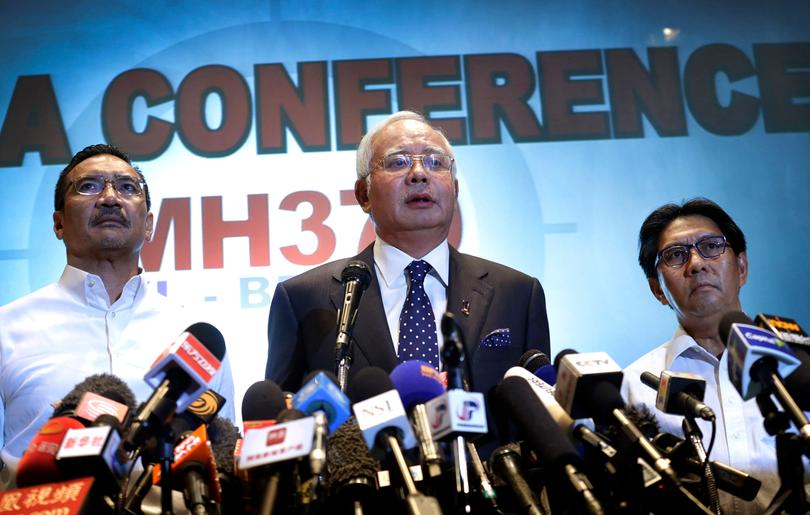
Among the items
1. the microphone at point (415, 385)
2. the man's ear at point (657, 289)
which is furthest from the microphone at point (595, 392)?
the man's ear at point (657, 289)

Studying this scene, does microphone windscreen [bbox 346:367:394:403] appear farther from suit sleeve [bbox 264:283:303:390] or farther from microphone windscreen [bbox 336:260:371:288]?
suit sleeve [bbox 264:283:303:390]

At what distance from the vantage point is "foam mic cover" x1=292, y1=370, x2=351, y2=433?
1.54m

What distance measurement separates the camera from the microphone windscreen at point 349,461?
1.70 metres

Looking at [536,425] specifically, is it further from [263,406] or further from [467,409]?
[263,406]

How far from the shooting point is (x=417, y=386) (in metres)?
1.65

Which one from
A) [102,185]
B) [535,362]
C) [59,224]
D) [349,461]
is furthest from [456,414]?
[59,224]

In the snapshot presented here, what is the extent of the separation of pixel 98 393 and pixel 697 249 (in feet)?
7.34

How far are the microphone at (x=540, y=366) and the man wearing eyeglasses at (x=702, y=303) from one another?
81 cm

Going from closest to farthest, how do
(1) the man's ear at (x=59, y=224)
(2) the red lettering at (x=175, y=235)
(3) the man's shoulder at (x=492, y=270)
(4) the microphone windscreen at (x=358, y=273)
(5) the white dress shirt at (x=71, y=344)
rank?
1. (4) the microphone windscreen at (x=358, y=273)
2. (5) the white dress shirt at (x=71, y=344)
3. (3) the man's shoulder at (x=492, y=270)
4. (1) the man's ear at (x=59, y=224)
5. (2) the red lettering at (x=175, y=235)

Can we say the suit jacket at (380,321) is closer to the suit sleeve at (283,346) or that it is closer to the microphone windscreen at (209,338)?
the suit sleeve at (283,346)

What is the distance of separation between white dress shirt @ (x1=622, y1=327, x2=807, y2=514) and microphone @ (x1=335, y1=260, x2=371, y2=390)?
115 cm

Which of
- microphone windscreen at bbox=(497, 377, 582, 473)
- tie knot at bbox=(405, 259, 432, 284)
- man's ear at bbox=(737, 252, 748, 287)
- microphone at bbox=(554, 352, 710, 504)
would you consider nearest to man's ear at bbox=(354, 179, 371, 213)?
tie knot at bbox=(405, 259, 432, 284)

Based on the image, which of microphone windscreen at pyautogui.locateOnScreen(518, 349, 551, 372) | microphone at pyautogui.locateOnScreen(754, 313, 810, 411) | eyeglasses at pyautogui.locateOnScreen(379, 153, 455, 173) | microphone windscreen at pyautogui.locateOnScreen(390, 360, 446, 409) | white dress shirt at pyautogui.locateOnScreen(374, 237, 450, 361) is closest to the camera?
microphone windscreen at pyautogui.locateOnScreen(390, 360, 446, 409)

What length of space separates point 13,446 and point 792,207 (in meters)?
3.97
